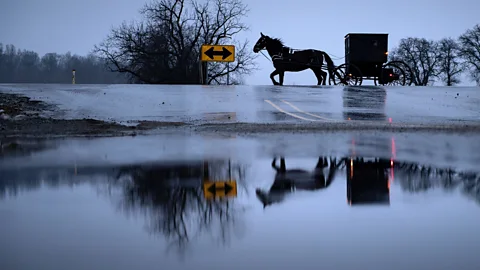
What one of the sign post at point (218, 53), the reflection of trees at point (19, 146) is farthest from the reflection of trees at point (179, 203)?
the sign post at point (218, 53)

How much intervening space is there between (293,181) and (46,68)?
5803 inches

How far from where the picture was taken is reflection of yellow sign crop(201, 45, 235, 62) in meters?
22.1

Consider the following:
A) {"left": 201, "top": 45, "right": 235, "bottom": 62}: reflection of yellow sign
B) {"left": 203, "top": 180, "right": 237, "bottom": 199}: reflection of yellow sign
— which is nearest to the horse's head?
{"left": 201, "top": 45, "right": 235, "bottom": 62}: reflection of yellow sign

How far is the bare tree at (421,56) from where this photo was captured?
109m

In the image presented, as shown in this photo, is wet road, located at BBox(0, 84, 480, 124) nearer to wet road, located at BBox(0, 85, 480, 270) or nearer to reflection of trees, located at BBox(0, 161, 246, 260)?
wet road, located at BBox(0, 85, 480, 270)

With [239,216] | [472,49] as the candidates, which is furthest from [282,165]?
[472,49]

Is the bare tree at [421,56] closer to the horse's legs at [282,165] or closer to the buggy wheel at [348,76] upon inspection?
the buggy wheel at [348,76]

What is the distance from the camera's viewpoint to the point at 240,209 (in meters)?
4.45

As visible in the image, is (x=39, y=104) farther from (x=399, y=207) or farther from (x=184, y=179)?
(x=399, y=207)

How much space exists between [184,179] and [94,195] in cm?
93

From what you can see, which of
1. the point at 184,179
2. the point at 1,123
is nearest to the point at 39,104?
the point at 1,123

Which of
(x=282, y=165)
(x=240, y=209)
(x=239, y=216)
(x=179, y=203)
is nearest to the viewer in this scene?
(x=239, y=216)

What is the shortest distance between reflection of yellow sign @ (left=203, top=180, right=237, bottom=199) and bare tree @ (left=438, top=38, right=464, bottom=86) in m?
106

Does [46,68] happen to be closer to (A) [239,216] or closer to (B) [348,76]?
(B) [348,76]
